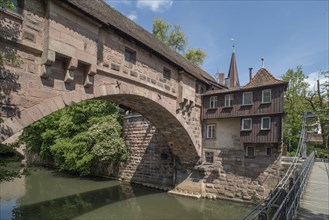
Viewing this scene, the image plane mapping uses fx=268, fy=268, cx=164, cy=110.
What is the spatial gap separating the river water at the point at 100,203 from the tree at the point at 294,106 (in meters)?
10.9

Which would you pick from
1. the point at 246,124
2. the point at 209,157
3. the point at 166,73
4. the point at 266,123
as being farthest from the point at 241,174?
the point at 166,73

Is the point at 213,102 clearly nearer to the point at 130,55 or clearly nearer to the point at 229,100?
the point at 229,100

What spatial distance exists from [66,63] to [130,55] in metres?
3.24

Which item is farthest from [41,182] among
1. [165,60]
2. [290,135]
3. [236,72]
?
[236,72]

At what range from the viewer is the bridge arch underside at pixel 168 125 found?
11438 mm

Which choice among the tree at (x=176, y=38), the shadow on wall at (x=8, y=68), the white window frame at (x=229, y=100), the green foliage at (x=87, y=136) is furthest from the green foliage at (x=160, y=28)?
the shadow on wall at (x=8, y=68)

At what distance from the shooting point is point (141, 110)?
12.8 meters

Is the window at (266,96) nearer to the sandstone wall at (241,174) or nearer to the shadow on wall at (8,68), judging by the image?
→ the sandstone wall at (241,174)

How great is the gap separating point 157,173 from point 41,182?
795 cm

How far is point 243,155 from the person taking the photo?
46.0 ft

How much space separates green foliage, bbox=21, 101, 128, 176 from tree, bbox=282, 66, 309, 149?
13.2 metres

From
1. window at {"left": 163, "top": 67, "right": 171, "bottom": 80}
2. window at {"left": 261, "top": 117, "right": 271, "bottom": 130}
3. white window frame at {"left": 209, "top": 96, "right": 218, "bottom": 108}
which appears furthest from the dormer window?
window at {"left": 261, "top": 117, "right": 271, "bottom": 130}

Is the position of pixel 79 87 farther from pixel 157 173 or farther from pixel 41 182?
pixel 41 182

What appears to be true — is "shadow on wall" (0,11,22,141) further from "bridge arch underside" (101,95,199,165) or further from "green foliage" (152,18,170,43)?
"green foliage" (152,18,170,43)
